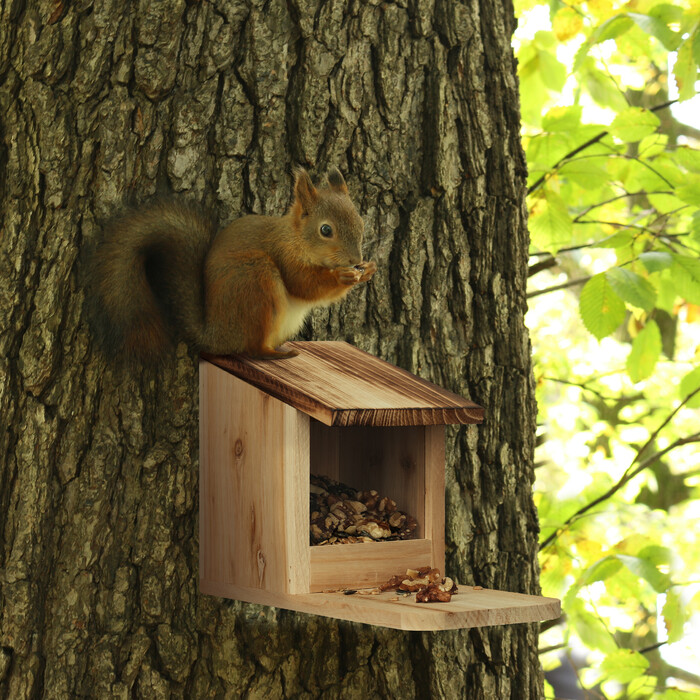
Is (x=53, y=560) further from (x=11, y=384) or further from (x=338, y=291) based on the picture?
(x=338, y=291)

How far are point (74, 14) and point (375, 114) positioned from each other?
0.60 m

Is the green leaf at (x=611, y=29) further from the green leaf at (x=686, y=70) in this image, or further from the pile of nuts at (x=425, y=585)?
the pile of nuts at (x=425, y=585)

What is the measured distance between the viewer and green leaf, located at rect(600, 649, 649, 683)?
222 cm

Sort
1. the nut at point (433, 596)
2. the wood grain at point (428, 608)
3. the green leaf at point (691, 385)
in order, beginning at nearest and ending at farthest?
the wood grain at point (428, 608), the nut at point (433, 596), the green leaf at point (691, 385)

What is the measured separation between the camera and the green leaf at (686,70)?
200 centimetres

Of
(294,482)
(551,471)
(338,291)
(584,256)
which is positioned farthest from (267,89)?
(551,471)

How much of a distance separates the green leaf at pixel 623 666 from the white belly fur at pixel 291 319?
133cm

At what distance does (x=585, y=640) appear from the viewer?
246 centimetres

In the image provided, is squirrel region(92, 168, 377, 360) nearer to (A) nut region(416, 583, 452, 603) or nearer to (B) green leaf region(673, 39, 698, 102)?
(A) nut region(416, 583, 452, 603)

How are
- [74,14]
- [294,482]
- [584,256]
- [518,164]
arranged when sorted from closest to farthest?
[294,482] → [74,14] → [518,164] → [584,256]

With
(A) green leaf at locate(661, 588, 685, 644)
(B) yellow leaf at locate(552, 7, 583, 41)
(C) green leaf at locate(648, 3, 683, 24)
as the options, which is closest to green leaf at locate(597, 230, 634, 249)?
(C) green leaf at locate(648, 3, 683, 24)

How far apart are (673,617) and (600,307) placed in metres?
0.80

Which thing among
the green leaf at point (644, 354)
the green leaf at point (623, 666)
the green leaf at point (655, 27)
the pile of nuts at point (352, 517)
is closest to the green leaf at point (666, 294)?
the green leaf at point (644, 354)

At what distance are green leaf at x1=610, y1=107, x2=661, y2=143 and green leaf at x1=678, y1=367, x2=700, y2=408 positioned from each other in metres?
0.61
